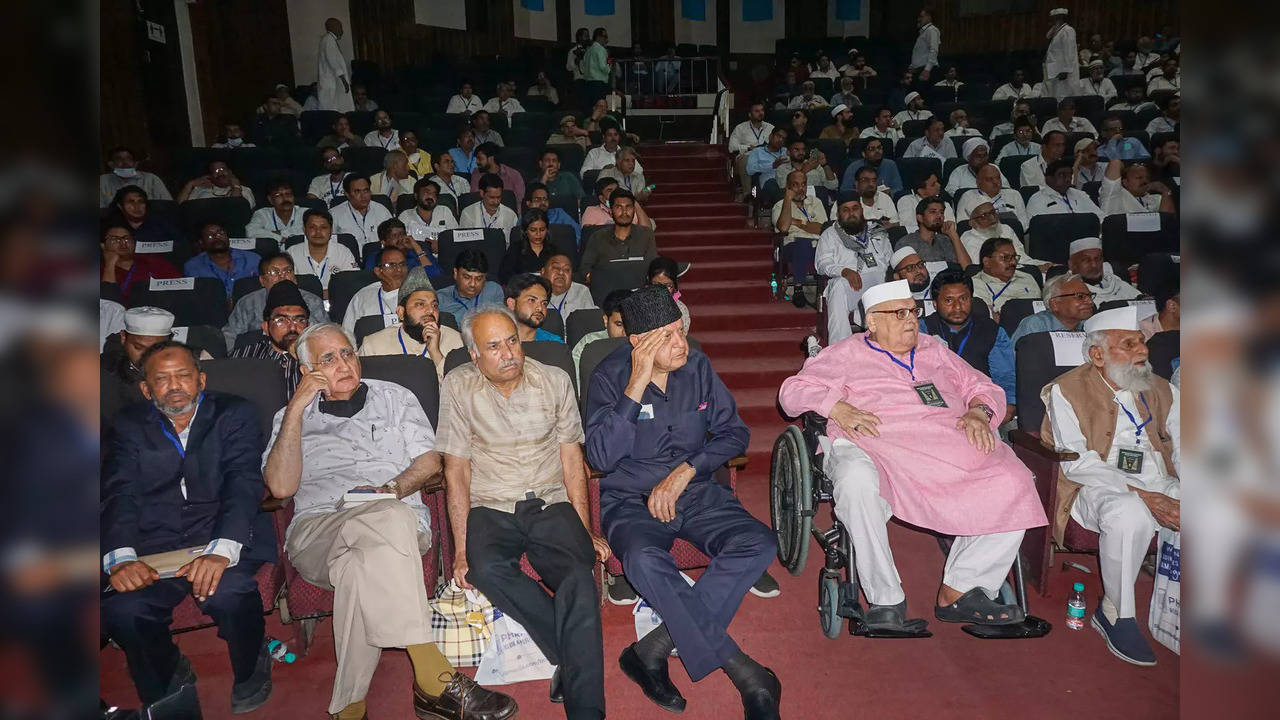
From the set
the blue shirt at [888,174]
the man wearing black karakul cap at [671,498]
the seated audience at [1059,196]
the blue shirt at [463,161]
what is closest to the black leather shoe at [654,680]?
the man wearing black karakul cap at [671,498]

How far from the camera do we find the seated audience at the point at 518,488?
8.07 ft

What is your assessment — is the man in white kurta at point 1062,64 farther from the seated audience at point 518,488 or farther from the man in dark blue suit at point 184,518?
the man in dark blue suit at point 184,518

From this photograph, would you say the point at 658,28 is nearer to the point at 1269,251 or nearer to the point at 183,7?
the point at 183,7

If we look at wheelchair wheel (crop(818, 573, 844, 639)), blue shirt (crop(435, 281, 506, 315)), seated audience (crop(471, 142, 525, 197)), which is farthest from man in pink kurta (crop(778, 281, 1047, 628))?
seated audience (crop(471, 142, 525, 197))

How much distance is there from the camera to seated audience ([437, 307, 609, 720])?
2.46 meters

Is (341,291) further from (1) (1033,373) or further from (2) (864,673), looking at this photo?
(1) (1033,373)

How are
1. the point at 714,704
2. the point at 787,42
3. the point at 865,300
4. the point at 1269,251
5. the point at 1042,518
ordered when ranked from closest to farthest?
the point at 1269,251 < the point at 714,704 < the point at 1042,518 < the point at 865,300 < the point at 787,42

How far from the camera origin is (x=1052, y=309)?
149 inches

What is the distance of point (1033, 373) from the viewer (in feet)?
10.5

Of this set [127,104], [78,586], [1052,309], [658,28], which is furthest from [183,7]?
[78,586]

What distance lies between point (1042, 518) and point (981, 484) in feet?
0.75

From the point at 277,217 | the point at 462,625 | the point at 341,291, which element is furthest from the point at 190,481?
the point at 277,217

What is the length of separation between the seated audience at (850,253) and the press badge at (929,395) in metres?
1.79

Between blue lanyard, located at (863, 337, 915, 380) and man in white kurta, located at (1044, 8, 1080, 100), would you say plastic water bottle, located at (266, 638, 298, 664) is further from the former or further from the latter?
man in white kurta, located at (1044, 8, 1080, 100)
